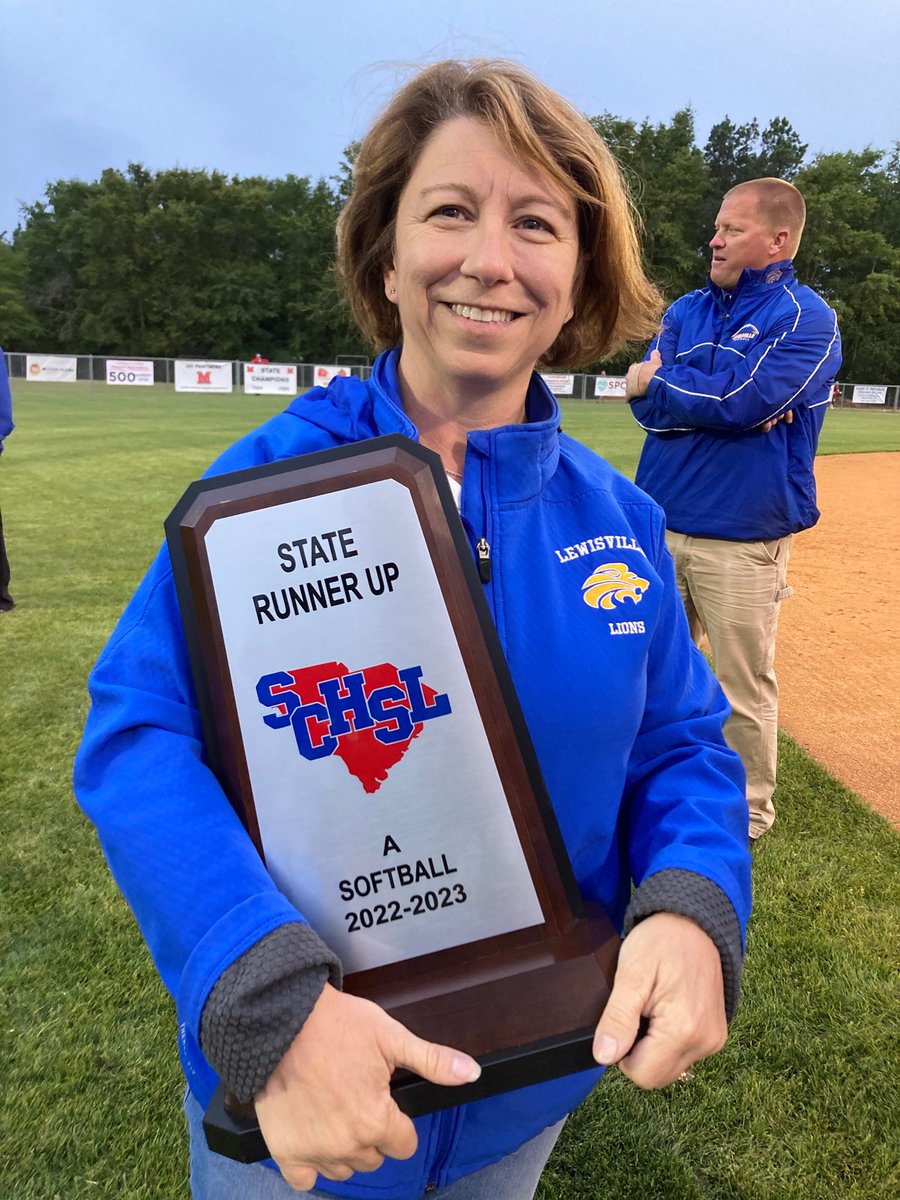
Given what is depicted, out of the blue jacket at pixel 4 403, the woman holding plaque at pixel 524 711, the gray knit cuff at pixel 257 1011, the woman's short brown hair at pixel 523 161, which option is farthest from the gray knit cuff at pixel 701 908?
the blue jacket at pixel 4 403

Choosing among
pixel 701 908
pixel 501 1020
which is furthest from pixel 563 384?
pixel 501 1020

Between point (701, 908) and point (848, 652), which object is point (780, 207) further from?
point (848, 652)

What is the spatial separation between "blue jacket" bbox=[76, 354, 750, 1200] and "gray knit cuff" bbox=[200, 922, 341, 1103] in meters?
0.09

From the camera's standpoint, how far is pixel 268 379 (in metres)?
36.2

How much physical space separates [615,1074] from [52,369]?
39535 mm

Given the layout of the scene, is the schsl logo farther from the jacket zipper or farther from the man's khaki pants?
the man's khaki pants

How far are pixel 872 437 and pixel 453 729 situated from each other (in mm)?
28166

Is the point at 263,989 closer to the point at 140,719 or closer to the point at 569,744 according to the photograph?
the point at 140,719

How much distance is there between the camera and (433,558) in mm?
981

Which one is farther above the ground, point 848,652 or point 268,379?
point 848,652

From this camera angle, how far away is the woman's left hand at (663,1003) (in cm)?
94

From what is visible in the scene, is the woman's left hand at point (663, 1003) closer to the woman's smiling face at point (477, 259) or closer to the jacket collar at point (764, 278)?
the woman's smiling face at point (477, 259)

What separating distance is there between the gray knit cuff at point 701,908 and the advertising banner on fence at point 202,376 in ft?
123

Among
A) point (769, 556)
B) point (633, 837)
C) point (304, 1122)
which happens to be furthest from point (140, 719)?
point (769, 556)
